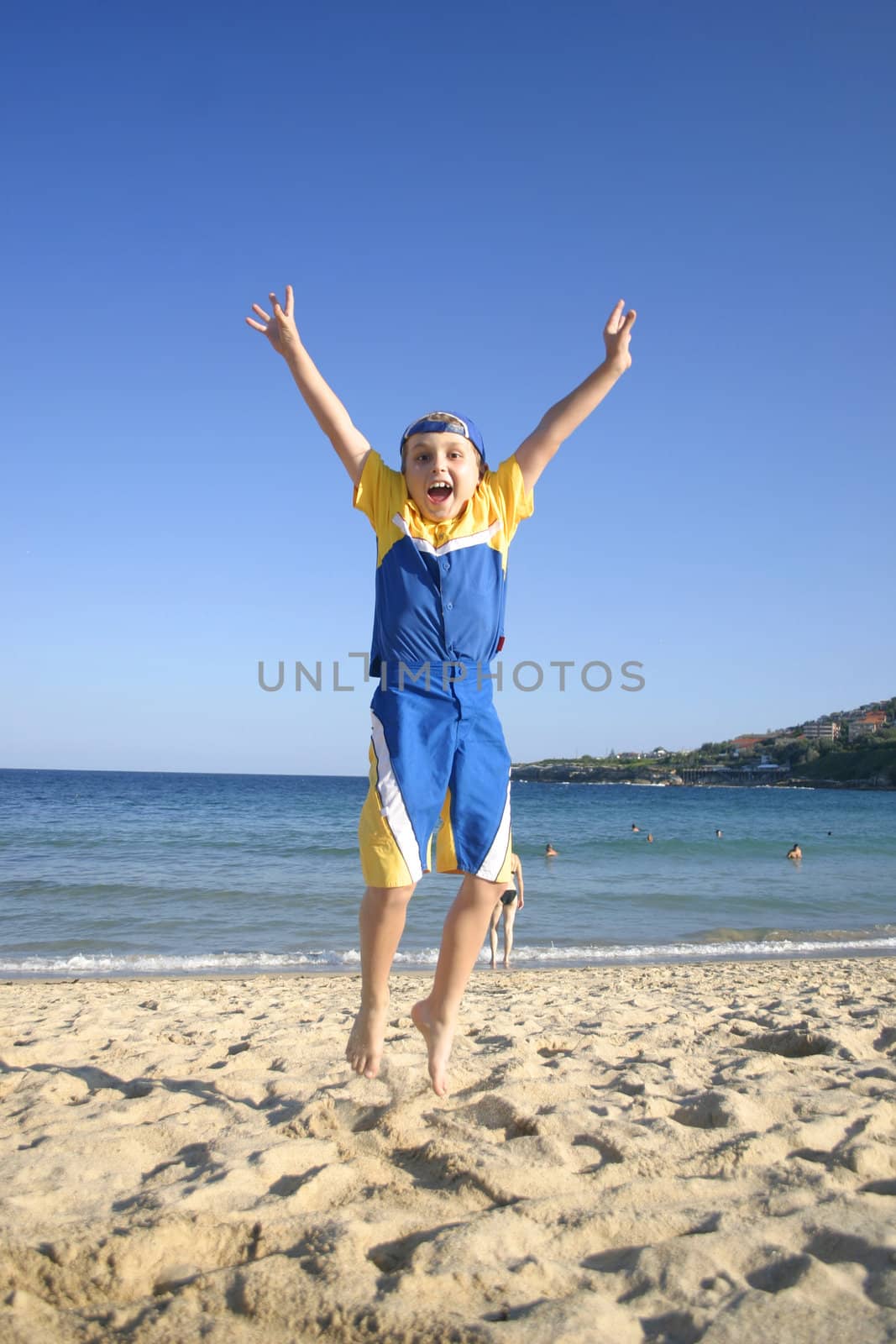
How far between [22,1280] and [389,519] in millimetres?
2241

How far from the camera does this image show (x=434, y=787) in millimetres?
2771

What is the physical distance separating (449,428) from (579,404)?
1.64 ft

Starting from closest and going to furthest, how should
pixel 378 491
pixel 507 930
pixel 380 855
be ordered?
pixel 380 855, pixel 378 491, pixel 507 930

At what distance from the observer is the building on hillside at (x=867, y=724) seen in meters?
97.4

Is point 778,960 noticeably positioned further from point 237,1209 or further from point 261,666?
point 237,1209

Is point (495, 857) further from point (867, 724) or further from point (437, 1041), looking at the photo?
point (867, 724)

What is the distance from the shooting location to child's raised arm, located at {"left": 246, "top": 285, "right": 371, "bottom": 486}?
3.19 metres

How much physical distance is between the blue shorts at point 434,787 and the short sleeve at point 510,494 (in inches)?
25.0

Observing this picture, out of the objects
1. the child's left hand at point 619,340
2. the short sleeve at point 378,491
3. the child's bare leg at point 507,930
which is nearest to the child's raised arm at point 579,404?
the child's left hand at point 619,340

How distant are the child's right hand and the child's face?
0.63 m

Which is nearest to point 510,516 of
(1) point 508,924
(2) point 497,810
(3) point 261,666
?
(2) point 497,810

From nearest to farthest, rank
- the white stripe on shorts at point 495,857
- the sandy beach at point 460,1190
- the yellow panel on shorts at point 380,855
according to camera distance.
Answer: the sandy beach at point 460,1190
the yellow panel on shorts at point 380,855
the white stripe on shorts at point 495,857

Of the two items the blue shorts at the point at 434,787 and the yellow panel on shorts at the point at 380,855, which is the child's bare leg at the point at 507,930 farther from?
the yellow panel on shorts at the point at 380,855

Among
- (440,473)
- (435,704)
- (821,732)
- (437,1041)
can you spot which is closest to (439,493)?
(440,473)
